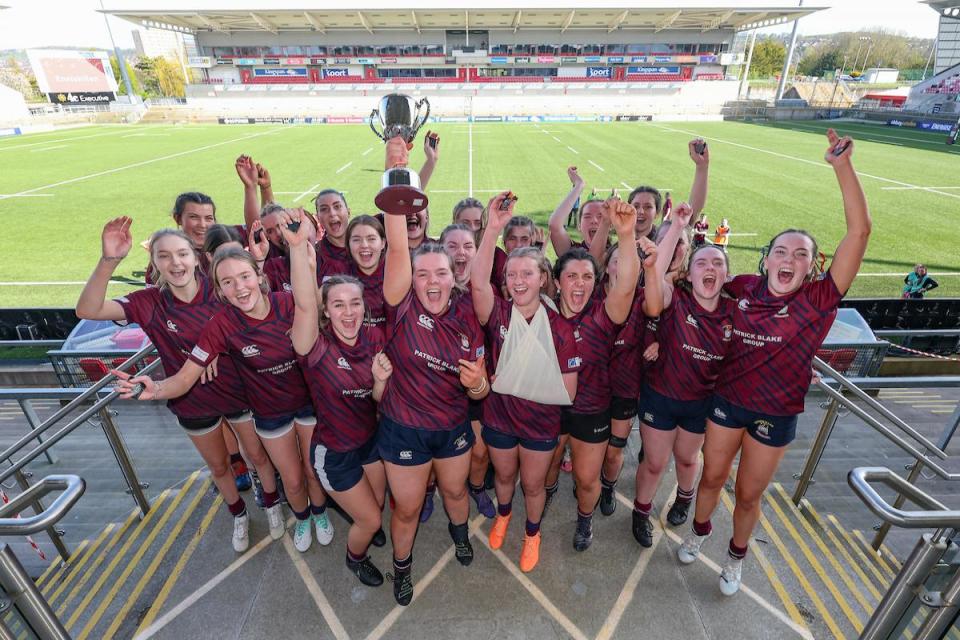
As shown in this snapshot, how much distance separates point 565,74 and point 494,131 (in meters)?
34.6

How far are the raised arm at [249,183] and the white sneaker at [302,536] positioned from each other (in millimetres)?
2524

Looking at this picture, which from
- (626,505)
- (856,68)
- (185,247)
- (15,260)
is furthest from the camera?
(856,68)

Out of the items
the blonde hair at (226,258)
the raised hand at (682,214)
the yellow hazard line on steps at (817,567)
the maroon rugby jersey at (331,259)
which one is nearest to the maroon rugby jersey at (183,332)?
the blonde hair at (226,258)

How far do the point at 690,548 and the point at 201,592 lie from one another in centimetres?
332

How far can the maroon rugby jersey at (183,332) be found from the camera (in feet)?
10.4

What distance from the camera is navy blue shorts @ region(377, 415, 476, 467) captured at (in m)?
2.88

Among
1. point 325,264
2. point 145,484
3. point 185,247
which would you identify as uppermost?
point 185,247

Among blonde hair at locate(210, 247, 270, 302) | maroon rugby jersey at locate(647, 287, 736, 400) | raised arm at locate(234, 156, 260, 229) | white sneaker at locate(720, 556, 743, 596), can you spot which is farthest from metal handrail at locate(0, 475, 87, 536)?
white sneaker at locate(720, 556, 743, 596)

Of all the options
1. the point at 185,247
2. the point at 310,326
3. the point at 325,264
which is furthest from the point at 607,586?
the point at 185,247

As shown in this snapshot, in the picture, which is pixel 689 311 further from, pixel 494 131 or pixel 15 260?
pixel 494 131

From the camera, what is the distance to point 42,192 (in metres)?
18.4

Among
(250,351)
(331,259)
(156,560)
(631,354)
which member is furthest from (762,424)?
(156,560)

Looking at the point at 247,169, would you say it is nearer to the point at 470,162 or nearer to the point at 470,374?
the point at 470,374

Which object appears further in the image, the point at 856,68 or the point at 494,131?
the point at 856,68
